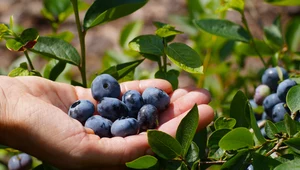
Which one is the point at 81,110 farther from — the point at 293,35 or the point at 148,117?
the point at 293,35

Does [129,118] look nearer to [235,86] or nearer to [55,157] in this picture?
[55,157]

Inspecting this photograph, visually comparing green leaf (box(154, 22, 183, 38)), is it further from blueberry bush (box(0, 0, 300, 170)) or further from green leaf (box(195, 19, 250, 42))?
green leaf (box(195, 19, 250, 42))

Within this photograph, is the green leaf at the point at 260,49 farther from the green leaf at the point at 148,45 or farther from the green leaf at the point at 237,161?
the green leaf at the point at 237,161

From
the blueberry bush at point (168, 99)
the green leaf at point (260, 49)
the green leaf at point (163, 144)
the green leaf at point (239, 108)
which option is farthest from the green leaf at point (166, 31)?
the green leaf at point (260, 49)

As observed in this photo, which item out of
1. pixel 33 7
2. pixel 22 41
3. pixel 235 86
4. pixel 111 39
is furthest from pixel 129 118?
pixel 33 7

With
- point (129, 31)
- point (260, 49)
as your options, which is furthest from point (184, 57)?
point (129, 31)

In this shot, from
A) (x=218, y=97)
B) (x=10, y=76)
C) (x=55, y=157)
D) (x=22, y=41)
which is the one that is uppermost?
(x=22, y=41)
